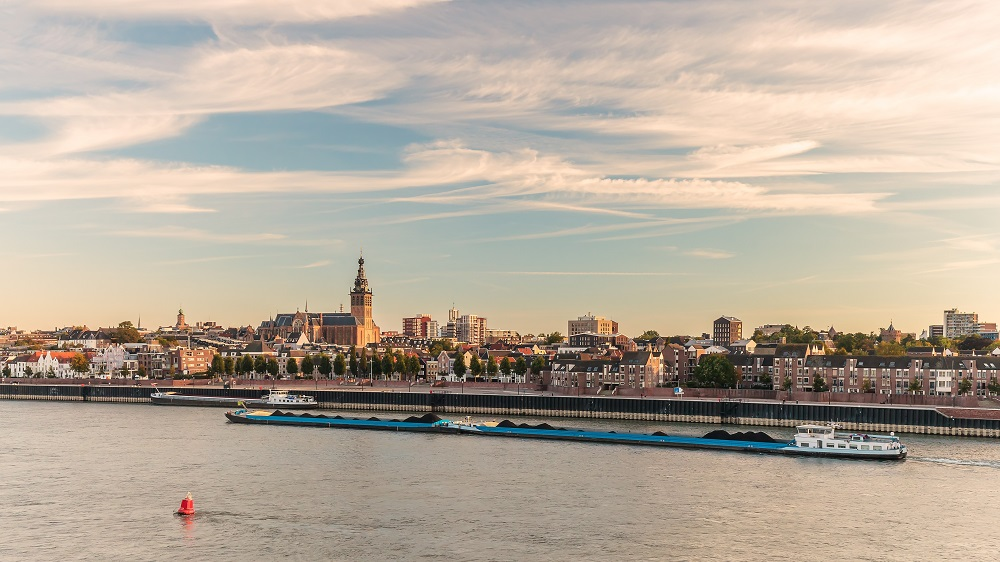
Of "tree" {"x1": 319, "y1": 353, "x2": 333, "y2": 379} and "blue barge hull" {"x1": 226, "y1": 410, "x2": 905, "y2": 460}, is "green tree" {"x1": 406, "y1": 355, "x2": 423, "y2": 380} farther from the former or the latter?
"blue barge hull" {"x1": 226, "y1": 410, "x2": 905, "y2": 460}

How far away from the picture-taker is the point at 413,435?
9094 cm

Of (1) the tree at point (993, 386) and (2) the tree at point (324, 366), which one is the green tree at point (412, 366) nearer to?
(2) the tree at point (324, 366)

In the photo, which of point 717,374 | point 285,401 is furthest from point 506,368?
point 285,401

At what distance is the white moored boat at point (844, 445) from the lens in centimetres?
7169

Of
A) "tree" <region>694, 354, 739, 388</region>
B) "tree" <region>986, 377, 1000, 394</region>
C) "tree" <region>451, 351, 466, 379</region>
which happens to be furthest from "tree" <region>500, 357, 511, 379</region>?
"tree" <region>986, 377, 1000, 394</region>

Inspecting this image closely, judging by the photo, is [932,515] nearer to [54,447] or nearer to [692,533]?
[692,533]

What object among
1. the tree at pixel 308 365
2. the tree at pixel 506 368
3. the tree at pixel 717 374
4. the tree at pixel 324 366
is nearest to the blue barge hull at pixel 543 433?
the tree at pixel 717 374

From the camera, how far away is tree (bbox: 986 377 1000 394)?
381 ft

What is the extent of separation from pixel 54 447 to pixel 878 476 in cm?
6155

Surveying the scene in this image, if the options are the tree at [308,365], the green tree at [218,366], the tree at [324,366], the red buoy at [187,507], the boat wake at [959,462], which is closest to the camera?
the red buoy at [187,507]

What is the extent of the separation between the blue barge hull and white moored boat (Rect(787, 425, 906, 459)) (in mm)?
84

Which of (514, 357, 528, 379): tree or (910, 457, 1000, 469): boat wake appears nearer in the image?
(910, 457, 1000, 469): boat wake

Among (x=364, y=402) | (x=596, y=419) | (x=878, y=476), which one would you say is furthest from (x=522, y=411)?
(x=878, y=476)

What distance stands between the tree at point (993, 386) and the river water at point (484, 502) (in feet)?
119
